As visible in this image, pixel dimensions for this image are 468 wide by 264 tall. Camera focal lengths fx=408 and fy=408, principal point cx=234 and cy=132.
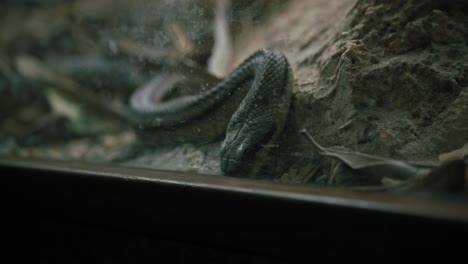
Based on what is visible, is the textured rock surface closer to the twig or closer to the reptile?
the reptile

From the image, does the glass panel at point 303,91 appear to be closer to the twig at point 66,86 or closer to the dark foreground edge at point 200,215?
the dark foreground edge at point 200,215

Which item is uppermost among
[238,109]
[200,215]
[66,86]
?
[66,86]

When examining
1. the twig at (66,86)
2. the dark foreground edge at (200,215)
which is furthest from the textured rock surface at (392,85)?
the twig at (66,86)

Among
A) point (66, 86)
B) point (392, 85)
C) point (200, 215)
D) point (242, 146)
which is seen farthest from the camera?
point (66, 86)

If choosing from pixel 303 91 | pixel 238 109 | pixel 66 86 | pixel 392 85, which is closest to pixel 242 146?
pixel 238 109

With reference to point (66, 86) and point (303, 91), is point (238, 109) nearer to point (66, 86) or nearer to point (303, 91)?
point (303, 91)

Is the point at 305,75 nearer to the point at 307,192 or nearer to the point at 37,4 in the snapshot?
the point at 307,192

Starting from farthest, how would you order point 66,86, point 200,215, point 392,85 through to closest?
point 66,86, point 392,85, point 200,215

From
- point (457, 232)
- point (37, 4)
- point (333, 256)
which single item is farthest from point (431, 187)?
point (37, 4)
